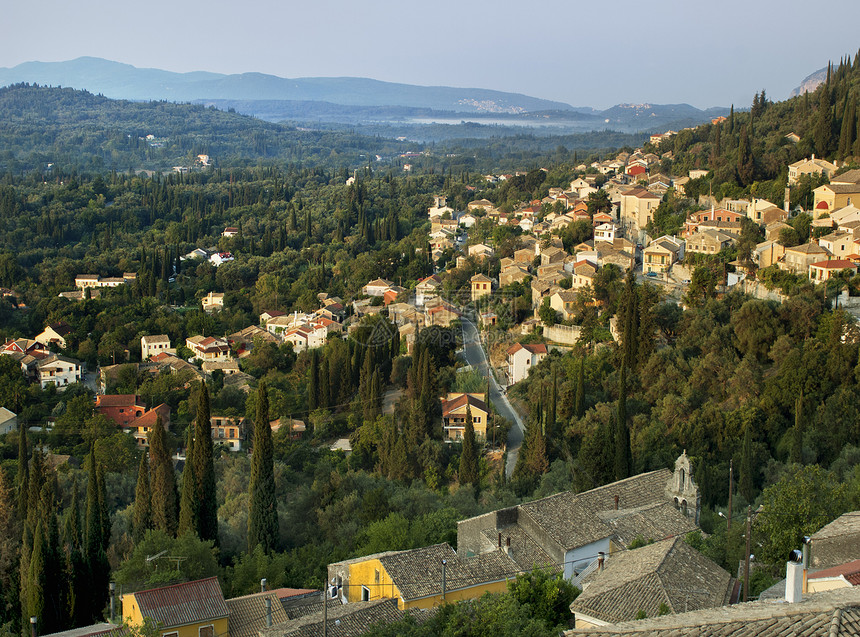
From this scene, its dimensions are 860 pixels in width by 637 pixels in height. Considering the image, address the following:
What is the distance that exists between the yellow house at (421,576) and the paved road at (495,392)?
8700 millimetres

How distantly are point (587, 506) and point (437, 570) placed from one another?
133 inches

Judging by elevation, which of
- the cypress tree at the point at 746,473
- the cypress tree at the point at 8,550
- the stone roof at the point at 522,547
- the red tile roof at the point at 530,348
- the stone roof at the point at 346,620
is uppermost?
the stone roof at the point at 346,620

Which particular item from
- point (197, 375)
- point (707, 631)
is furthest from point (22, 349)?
point (707, 631)

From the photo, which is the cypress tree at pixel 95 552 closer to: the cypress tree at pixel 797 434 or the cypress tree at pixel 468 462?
the cypress tree at pixel 468 462

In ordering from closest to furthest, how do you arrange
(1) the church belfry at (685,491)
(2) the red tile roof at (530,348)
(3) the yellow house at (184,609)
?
(3) the yellow house at (184,609) → (1) the church belfry at (685,491) → (2) the red tile roof at (530,348)

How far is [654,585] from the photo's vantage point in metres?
9.15

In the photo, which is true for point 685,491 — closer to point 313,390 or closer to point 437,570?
point 437,570

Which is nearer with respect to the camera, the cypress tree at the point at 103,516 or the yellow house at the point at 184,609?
the yellow house at the point at 184,609

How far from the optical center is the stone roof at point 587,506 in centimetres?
1316

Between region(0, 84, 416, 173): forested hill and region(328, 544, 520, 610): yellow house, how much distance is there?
83.8m

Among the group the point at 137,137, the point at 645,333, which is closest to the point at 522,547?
the point at 645,333

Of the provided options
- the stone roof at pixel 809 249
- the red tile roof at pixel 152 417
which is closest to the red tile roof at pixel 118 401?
the red tile roof at pixel 152 417

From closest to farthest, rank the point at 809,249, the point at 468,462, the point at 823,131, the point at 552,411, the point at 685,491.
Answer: the point at 685,491, the point at 468,462, the point at 552,411, the point at 809,249, the point at 823,131

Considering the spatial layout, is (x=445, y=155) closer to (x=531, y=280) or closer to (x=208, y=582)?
(x=531, y=280)
